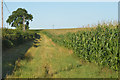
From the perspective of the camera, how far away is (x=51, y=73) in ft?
28.8

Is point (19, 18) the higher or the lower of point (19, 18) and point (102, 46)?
the higher

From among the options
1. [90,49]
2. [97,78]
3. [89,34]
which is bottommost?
[97,78]

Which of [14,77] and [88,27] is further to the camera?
[88,27]

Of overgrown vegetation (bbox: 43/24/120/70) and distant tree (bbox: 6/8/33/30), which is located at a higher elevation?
distant tree (bbox: 6/8/33/30)

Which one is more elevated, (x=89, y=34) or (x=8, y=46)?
(x=89, y=34)

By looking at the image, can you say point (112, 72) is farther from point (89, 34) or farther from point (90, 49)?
point (89, 34)

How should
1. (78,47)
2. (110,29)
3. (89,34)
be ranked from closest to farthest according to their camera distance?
A: (110,29) < (89,34) < (78,47)

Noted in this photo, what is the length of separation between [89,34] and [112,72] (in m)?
4.09

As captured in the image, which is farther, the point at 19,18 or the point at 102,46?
the point at 19,18

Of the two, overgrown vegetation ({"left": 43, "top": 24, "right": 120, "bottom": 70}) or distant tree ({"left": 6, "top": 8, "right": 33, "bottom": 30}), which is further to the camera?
distant tree ({"left": 6, "top": 8, "right": 33, "bottom": 30})

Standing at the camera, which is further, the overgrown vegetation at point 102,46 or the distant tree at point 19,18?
the distant tree at point 19,18

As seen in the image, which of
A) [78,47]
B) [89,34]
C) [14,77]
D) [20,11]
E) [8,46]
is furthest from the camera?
[20,11]

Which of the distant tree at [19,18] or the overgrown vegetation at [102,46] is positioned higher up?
the distant tree at [19,18]

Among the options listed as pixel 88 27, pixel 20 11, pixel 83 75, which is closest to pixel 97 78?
pixel 83 75
